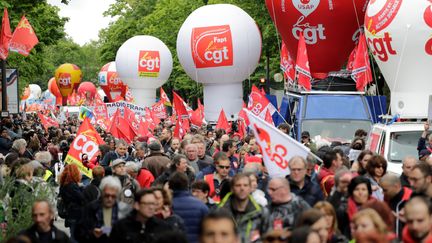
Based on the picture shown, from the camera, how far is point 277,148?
40.3 feet

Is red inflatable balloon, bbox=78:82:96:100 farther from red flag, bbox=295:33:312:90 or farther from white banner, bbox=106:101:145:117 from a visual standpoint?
red flag, bbox=295:33:312:90

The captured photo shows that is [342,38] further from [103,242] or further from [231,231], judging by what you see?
[231,231]

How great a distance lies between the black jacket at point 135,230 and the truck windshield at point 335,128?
15.1m

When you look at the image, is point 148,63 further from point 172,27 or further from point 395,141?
point 395,141

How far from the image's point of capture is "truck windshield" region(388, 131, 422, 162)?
1861cm

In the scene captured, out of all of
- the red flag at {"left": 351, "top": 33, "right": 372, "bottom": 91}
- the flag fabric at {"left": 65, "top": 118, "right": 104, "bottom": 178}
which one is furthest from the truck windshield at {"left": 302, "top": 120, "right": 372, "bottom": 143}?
the flag fabric at {"left": 65, "top": 118, "right": 104, "bottom": 178}

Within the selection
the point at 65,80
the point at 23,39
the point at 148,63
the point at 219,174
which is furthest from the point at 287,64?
the point at 65,80

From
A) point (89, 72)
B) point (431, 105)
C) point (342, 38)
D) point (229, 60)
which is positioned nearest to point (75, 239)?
point (431, 105)

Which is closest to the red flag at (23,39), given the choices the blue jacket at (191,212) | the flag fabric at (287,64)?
the flag fabric at (287,64)

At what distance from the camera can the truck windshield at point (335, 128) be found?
24.4m

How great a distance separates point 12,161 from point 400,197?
23.4 feet

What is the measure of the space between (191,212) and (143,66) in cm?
4863

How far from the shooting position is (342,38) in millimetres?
37219

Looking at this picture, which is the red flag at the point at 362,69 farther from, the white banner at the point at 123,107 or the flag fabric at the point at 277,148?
the flag fabric at the point at 277,148
